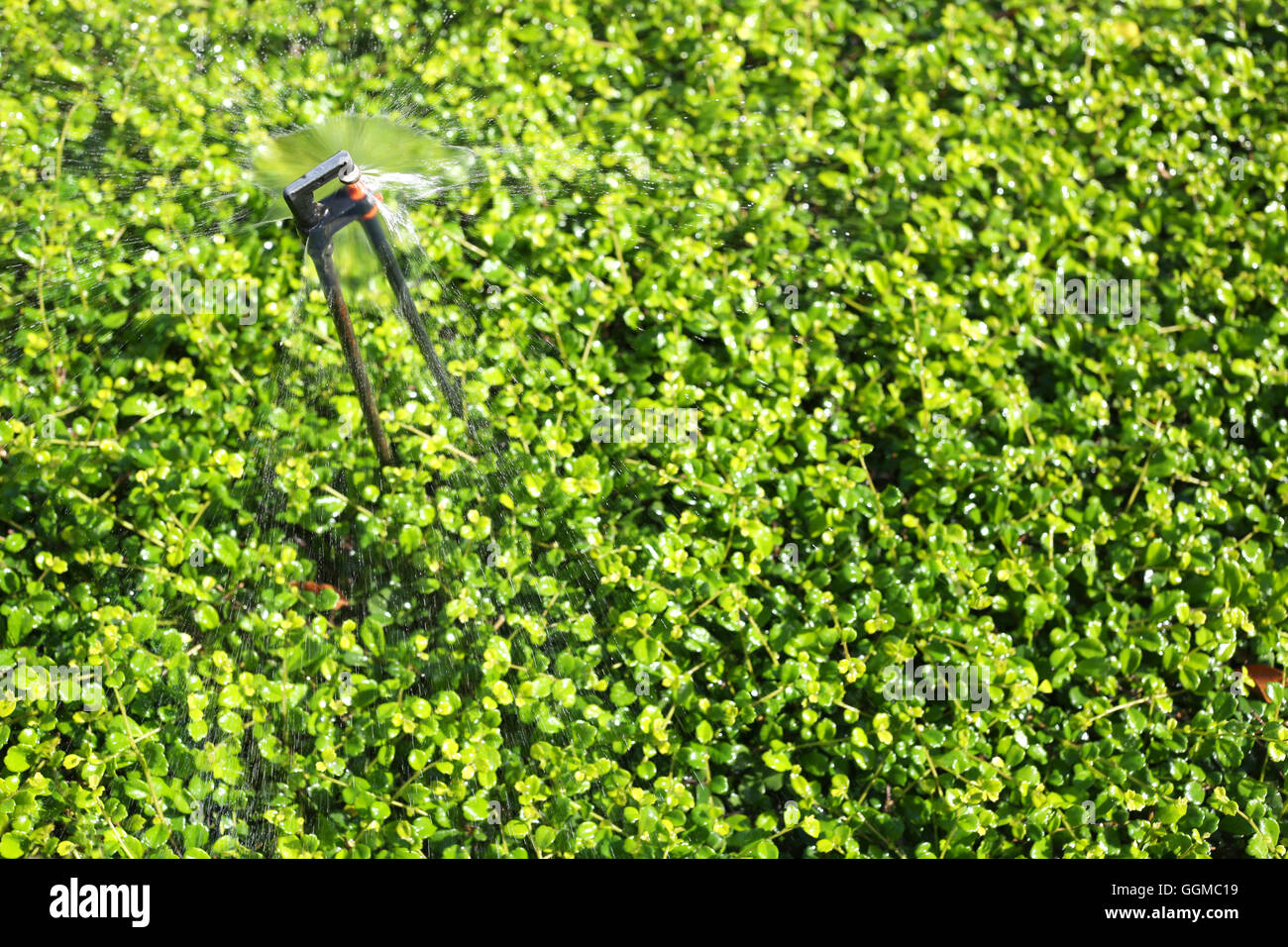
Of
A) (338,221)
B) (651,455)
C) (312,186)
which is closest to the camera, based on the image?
(312,186)

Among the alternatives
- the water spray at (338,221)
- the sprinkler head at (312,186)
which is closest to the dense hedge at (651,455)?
the water spray at (338,221)

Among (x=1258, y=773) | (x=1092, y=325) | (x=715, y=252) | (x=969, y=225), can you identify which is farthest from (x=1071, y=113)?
(x=1258, y=773)

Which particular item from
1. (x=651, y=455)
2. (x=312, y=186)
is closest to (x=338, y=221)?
(x=312, y=186)

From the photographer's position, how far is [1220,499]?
9.62 feet

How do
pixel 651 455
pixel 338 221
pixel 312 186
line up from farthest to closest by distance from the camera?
pixel 651 455 → pixel 338 221 → pixel 312 186

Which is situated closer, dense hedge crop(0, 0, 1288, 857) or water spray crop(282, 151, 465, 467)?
water spray crop(282, 151, 465, 467)

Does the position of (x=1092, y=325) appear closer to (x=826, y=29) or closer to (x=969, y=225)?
(x=969, y=225)

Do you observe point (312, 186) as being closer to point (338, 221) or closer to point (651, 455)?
point (338, 221)

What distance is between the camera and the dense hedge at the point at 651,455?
2367 mm

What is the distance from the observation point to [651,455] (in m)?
2.82

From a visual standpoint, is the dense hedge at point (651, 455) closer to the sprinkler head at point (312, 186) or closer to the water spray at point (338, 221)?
the water spray at point (338, 221)

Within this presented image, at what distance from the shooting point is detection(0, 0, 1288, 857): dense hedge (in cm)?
237

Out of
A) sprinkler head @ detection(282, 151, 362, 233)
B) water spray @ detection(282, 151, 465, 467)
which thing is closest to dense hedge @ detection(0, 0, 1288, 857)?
water spray @ detection(282, 151, 465, 467)

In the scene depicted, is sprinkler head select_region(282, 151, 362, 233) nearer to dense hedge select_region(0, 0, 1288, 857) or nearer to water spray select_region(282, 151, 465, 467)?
water spray select_region(282, 151, 465, 467)
